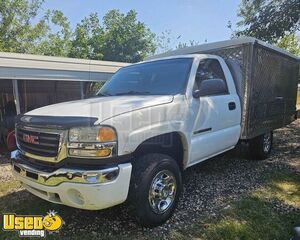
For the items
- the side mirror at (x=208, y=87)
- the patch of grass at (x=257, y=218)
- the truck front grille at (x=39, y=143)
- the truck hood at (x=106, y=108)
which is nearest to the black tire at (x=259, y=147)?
the patch of grass at (x=257, y=218)

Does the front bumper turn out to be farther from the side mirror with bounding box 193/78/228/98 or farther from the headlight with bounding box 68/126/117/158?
the side mirror with bounding box 193/78/228/98

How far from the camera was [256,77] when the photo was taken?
17.4ft

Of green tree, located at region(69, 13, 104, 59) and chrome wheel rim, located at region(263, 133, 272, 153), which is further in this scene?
green tree, located at region(69, 13, 104, 59)

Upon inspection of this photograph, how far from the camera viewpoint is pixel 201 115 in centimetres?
411

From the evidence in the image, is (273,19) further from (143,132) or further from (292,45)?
(292,45)

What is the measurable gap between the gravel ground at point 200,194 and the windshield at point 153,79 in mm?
1669

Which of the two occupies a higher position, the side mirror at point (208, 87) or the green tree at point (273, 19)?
the green tree at point (273, 19)

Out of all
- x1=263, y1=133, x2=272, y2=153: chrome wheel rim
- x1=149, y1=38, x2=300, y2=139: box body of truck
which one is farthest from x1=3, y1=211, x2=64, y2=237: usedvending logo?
x1=263, y1=133, x2=272, y2=153: chrome wheel rim

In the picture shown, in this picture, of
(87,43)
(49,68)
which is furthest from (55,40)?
(49,68)

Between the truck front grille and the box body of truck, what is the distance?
3.34m

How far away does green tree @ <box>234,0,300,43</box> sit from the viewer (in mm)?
11062

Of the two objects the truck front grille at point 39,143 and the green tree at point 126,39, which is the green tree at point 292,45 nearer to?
the green tree at point 126,39

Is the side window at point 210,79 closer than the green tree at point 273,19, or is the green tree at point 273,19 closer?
the side window at point 210,79

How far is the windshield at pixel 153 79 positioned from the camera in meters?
4.04
